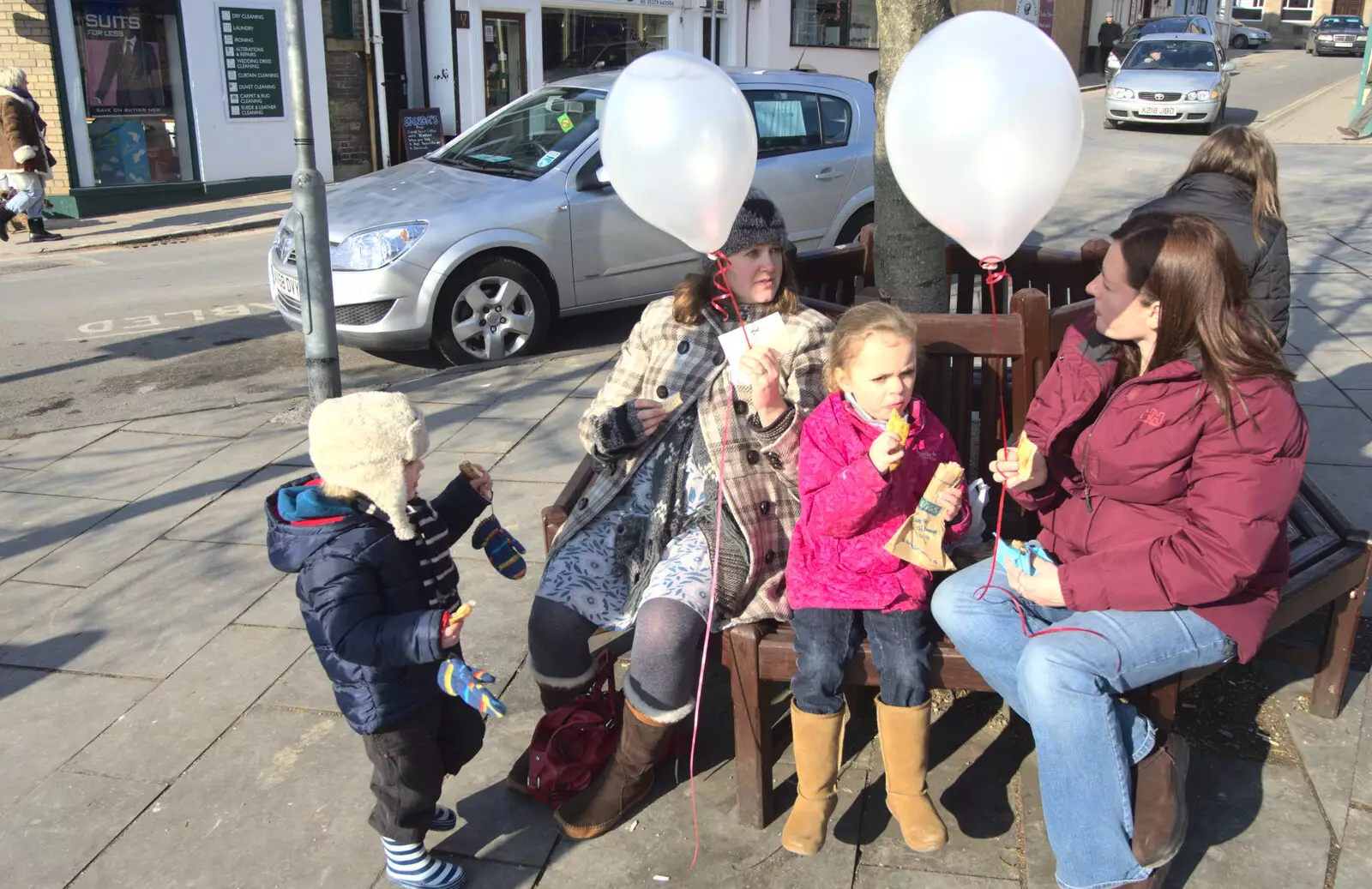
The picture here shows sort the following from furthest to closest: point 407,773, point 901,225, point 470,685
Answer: point 901,225
point 407,773
point 470,685

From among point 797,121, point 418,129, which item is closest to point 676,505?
point 797,121

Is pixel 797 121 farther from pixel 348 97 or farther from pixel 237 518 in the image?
pixel 348 97

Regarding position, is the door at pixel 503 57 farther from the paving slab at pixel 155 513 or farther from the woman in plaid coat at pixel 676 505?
the woman in plaid coat at pixel 676 505

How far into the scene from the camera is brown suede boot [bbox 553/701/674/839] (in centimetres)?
275

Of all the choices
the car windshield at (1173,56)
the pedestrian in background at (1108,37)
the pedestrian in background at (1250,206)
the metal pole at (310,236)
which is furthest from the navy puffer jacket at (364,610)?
the pedestrian in background at (1108,37)

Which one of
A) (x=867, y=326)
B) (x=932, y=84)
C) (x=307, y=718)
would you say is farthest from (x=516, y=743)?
(x=932, y=84)

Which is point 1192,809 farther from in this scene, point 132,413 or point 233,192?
point 233,192

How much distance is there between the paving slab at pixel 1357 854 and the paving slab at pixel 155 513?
4077 millimetres

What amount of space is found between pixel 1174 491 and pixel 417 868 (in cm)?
190

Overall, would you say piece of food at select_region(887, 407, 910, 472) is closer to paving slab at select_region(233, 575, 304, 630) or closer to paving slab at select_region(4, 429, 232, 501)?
paving slab at select_region(233, 575, 304, 630)

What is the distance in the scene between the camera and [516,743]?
3.17m

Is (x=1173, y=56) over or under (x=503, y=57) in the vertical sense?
over

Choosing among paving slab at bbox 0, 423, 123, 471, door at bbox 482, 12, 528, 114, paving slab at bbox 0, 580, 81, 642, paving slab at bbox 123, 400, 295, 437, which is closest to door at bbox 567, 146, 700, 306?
paving slab at bbox 123, 400, 295, 437

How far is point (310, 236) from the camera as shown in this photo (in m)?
5.62
